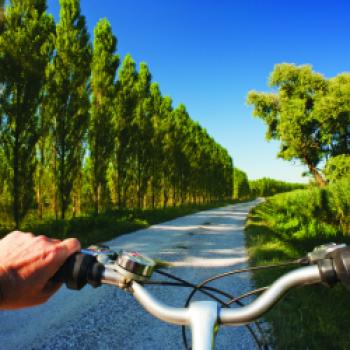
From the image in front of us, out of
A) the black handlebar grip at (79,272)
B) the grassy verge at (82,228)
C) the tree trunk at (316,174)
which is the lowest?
the grassy verge at (82,228)

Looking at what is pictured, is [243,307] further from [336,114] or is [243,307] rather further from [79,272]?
[336,114]

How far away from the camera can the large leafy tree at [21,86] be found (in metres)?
12.6

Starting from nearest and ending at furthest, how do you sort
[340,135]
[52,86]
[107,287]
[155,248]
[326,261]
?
[326,261] < [107,287] < [155,248] < [52,86] < [340,135]

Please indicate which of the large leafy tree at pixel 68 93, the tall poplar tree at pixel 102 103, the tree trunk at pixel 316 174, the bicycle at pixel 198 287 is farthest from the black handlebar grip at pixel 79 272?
the tree trunk at pixel 316 174

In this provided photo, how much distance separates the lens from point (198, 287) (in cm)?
129

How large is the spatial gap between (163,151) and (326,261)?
3203cm

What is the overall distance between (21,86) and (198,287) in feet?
43.8

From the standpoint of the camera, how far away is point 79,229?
13414 mm

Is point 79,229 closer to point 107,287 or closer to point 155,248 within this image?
point 155,248

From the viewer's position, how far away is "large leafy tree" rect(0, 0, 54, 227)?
1255 centimetres

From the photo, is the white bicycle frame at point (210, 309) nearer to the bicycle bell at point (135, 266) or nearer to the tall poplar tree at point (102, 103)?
the bicycle bell at point (135, 266)

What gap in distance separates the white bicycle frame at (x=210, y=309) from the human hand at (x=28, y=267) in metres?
0.18

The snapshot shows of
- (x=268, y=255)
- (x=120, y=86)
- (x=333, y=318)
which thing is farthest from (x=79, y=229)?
(x=120, y=86)

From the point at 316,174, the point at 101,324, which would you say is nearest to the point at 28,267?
the point at 101,324
